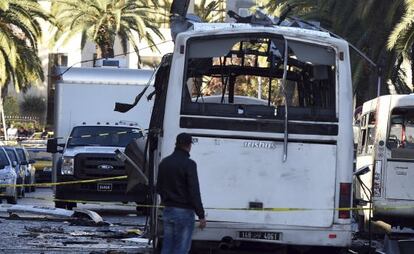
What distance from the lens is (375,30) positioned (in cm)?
3434

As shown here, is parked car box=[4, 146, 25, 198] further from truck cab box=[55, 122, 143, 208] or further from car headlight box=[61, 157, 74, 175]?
car headlight box=[61, 157, 74, 175]

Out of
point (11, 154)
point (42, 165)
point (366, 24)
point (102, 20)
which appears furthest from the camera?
point (102, 20)

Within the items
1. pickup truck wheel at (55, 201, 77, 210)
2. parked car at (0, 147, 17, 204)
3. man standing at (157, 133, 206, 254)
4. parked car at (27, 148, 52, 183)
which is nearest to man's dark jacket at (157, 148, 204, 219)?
man standing at (157, 133, 206, 254)

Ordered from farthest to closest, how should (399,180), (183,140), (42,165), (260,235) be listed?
1. (42,165)
2. (399,180)
3. (260,235)
4. (183,140)

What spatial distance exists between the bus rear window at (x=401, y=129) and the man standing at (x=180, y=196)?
8456mm

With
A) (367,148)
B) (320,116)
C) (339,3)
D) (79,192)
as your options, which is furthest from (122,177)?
(339,3)

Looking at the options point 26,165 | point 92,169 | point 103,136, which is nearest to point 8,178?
point 103,136

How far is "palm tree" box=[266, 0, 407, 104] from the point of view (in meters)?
32.6

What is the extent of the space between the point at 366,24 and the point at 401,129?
49.5 feet

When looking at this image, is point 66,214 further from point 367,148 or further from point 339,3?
point 339,3

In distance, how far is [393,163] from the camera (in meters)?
19.0

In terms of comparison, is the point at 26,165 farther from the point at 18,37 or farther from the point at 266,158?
the point at 266,158

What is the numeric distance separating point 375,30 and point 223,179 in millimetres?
22400

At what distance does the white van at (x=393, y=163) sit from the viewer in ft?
61.9
